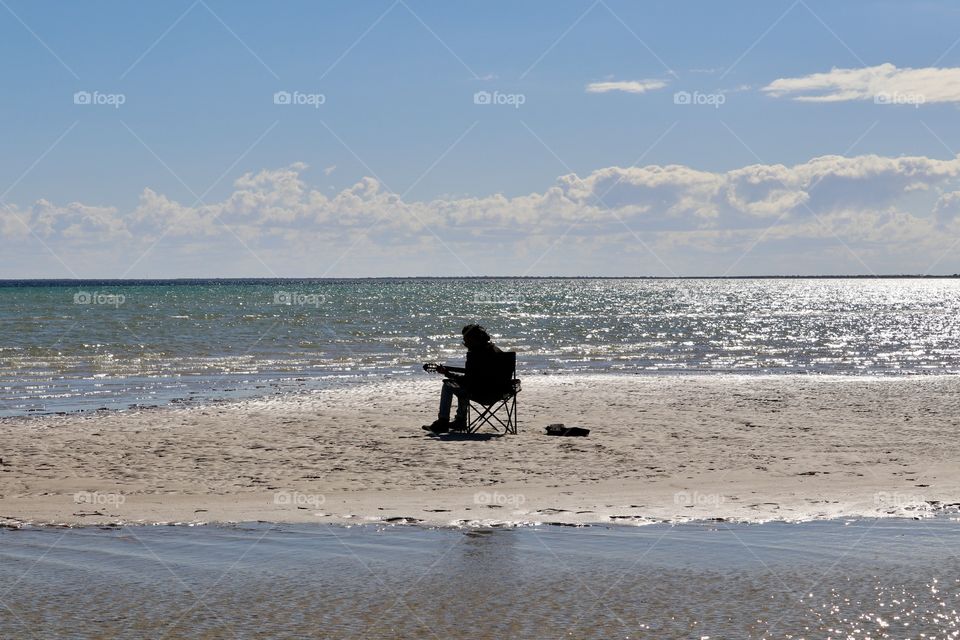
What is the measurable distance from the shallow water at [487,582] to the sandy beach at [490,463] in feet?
2.96

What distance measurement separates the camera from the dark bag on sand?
16.3 m

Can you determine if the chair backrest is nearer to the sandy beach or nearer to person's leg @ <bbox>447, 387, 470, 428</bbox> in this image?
person's leg @ <bbox>447, 387, 470, 428</bbox>

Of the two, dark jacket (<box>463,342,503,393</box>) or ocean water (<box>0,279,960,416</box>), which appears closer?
dark jacket (<box>463,342,503,393</box>)

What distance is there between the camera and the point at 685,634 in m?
6.31

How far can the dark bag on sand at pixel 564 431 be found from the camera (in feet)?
53.6

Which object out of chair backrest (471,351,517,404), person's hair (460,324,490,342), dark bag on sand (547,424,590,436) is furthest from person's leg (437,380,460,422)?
dark bag on sand (547,424,590,436)

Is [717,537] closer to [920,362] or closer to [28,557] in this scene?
[28,557]

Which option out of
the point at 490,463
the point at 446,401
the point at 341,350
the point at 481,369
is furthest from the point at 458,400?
the point at 341,350

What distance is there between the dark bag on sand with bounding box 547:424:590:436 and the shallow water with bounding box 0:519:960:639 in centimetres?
677

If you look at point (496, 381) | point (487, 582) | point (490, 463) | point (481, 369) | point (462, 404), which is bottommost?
point (487, 582)

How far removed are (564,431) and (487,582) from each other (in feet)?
29.7

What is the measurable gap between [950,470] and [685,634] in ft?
27.6

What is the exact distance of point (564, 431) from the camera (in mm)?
16422

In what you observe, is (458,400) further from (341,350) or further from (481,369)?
(341,350)
